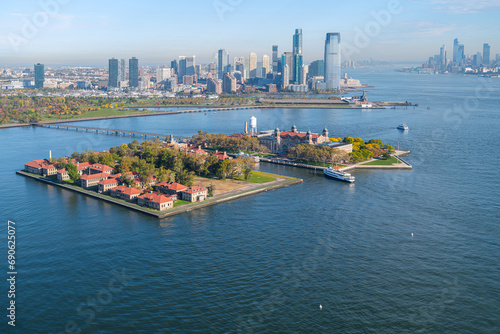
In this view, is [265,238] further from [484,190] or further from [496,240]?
[484,190]

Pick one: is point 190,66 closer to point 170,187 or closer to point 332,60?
point 332,60

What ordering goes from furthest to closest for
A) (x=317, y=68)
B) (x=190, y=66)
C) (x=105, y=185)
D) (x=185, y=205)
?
1. (x=190, y=66)
2. (x=317, y=68)
3. (x=105, y=185)
4. (x=185, y=205)

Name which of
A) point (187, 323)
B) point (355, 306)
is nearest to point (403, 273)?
point (355, 306)

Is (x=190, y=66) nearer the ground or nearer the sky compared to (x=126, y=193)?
nearer the sky

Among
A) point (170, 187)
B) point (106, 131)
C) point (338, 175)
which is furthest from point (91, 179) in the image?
point (106, 131)

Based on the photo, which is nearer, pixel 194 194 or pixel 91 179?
pixel 194 194

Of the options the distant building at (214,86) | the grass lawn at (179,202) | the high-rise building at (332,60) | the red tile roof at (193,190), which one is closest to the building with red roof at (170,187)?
the red tile roof at (193,190)

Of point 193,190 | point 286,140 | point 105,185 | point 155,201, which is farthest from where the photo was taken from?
point 286,140
